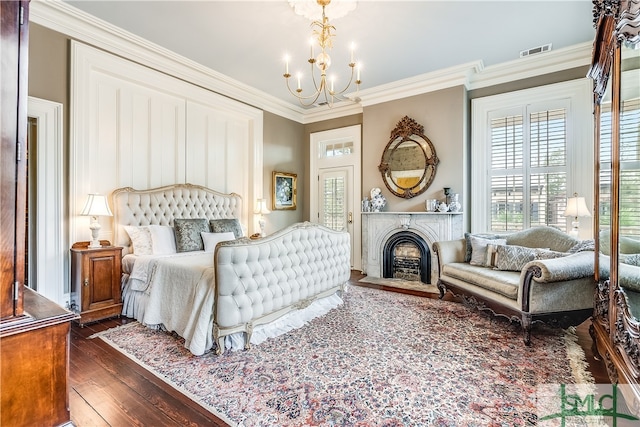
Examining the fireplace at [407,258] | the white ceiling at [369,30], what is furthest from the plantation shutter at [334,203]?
the white ceiling at [369,30]

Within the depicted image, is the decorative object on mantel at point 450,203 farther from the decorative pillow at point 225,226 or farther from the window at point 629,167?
the decorative pillow at point 225,226

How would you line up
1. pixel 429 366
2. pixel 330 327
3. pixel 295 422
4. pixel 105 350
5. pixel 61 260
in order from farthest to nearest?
pixel 61 260 < pixel 330 327 < pixel 105 350 < pixel 429 366 < pixel 295 422

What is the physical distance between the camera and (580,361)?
2.38m

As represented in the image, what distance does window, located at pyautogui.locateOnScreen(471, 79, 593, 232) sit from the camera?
4.07 m

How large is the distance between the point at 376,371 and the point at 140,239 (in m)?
3.05

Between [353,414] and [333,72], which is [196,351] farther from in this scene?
[333,72]

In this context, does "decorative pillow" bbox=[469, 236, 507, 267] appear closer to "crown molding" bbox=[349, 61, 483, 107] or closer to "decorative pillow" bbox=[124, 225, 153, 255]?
"crown molding" bbox=[349, 61, 483, 107]

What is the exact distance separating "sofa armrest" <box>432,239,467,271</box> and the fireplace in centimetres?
86

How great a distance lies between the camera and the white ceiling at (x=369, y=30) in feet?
10.5

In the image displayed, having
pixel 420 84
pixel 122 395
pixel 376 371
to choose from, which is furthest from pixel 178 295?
pixel 420 84

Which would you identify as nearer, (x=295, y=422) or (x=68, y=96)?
(x=295, y=422)

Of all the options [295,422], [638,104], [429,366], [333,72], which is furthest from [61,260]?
[638,104]

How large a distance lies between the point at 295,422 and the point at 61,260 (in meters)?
3.15

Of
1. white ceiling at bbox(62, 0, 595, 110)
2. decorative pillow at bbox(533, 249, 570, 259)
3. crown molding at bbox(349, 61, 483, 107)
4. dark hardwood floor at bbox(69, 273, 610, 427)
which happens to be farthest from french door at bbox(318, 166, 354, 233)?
dark hardwood floor at bbox(69, 273, 610, 427)
